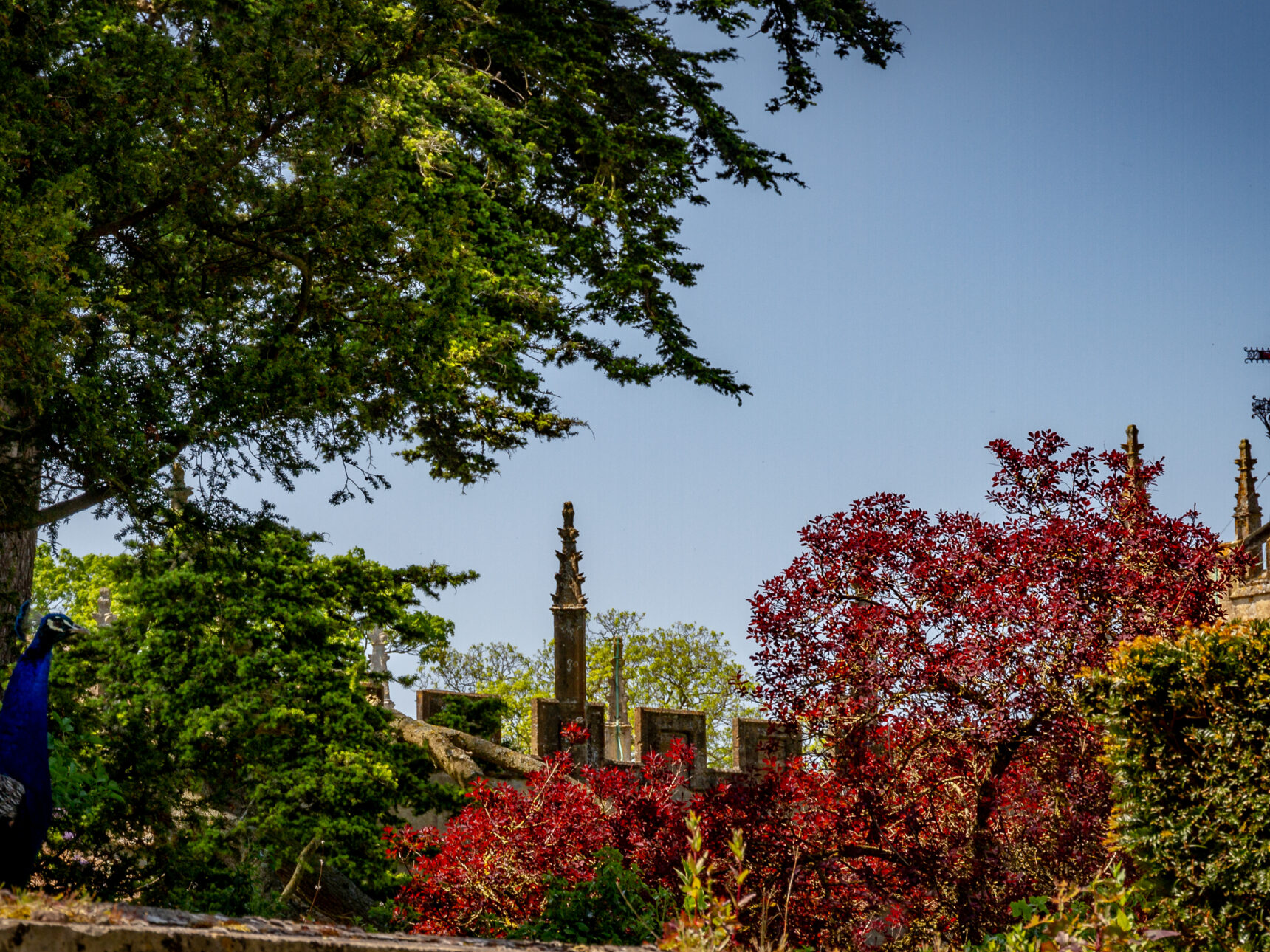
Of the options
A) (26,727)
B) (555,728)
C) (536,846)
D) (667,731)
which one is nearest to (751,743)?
(667,731)

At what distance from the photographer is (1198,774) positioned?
6363mm

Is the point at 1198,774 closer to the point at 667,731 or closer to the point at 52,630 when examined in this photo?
the point at 52,630

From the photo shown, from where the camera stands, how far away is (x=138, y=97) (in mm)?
9531

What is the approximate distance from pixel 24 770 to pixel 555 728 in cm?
984

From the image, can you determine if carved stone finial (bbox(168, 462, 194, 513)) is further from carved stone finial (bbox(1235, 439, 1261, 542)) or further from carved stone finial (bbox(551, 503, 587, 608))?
carved stone finial (bbox(1235, 439, 1261, 542))

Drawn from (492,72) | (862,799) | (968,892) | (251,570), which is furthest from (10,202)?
(492,72)

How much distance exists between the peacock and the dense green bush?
597 cm

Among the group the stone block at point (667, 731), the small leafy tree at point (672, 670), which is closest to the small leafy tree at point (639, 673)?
the small leafy tree at point (672, 670)

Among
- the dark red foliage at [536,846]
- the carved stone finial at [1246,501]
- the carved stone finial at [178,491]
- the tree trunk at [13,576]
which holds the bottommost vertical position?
the dark red foliage at [536,846]

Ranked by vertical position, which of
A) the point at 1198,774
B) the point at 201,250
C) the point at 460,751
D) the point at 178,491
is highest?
the point at 201,250

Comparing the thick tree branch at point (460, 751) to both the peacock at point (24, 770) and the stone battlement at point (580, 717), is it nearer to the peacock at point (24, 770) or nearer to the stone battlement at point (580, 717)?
the stone battlement at point (580, 717)

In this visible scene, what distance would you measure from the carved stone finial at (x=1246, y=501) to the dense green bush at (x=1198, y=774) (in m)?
21.7

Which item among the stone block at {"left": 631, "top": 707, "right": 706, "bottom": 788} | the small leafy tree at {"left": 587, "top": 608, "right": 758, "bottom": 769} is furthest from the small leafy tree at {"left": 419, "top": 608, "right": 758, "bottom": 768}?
the stone block at {"left": 631, "top": 707, "right": 706, "bottom": 788}

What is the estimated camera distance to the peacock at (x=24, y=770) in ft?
22.5
